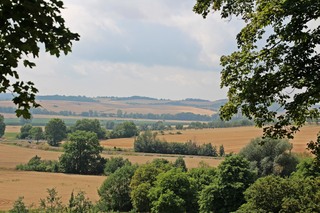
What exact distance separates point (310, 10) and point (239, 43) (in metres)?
2.56

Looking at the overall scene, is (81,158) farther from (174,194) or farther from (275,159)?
(174,194)

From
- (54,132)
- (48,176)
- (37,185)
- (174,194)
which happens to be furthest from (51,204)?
(54,132)

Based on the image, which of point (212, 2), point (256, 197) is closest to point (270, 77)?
point (212, 2)

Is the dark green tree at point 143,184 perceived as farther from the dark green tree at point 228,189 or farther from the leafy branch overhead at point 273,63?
the leafy branch overhead at point 273,63

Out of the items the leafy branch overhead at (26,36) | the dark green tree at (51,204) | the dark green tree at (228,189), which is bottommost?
the dark green tree at (51,204)

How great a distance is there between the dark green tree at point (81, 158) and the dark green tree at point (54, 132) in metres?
33.1

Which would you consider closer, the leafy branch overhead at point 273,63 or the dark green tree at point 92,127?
the leafy branch overhead at point 273,63

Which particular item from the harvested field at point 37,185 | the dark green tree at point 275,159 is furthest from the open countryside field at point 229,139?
the harvested field at point 37,185

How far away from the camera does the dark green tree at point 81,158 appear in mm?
81250

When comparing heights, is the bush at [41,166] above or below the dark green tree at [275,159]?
below

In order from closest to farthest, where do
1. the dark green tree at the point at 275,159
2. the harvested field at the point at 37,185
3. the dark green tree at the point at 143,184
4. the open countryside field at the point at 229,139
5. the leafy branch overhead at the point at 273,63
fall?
1. the leafy branch overhead at the point at 273,63
2. the dark green tree at the point at 143,184
3. the harvested field at the point at 37,185
4. the dark green tree at the point at 275,159
5. the open countryside field at the point at 229,139

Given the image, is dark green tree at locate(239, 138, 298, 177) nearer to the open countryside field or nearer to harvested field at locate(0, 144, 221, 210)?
harvested field at locate(0, 144, 221, 210)

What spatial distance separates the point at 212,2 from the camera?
11.3 meters

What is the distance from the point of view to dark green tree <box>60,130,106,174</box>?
81.2 m
